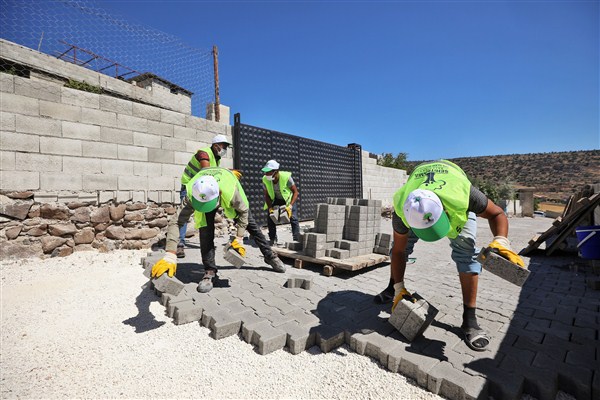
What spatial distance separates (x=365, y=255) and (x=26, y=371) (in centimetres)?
402

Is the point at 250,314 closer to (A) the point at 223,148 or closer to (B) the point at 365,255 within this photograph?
(B) the point at 365,255

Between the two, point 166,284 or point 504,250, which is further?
point 166,284

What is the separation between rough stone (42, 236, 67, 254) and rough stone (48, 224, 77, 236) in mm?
81

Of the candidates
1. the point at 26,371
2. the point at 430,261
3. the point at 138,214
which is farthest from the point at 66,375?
the point at 430,261

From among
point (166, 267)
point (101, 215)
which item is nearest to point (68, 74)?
point (101, 215)

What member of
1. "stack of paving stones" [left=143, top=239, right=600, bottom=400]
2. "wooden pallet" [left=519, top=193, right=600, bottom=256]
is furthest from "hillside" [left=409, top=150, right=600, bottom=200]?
"stack of paving stones" [left=143, top=239, right=600, bottom=400]

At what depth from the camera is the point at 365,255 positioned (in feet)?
15.6

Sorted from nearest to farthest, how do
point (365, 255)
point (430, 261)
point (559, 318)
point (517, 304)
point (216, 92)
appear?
point (559, 318), point (517, 304), point (365, 255), point (430, 261), point (216, 92)

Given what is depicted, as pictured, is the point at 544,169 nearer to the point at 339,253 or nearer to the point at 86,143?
the point at 339,253

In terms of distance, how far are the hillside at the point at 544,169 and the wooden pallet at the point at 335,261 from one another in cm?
3501

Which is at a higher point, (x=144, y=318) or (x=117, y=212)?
(x=117, y=212)

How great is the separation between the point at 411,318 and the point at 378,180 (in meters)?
13.1

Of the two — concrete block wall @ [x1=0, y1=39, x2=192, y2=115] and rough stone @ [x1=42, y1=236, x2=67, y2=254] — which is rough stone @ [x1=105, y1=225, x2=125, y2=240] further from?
concrete block wall @ [x1=0, y1=39, x2=192, y2=115]

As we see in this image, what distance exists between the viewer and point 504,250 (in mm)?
1957
